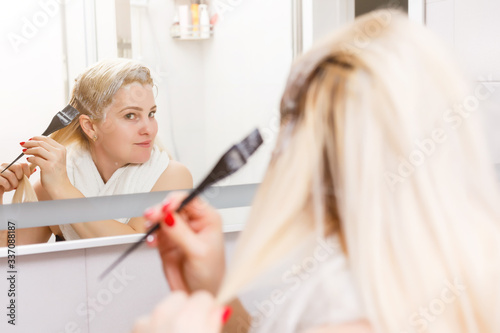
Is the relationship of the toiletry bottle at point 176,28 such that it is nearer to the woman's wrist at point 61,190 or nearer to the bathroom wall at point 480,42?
the woman's wrist at point 61,190

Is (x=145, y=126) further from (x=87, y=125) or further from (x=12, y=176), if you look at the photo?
(x=12, y=176)

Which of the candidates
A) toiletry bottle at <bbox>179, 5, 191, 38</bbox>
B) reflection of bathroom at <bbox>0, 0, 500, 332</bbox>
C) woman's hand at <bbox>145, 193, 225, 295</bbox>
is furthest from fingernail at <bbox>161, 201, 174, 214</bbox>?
toiletry bottle at <bbox>179, 5, 191, 38</bbox>

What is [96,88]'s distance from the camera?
1.20 metres

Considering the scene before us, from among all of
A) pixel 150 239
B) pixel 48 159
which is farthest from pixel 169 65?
pixel 150 239

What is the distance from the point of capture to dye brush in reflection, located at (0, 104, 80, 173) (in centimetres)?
116

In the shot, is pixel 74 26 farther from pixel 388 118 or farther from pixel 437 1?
pixel 437 1

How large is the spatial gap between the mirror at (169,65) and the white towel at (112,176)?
0.18ft

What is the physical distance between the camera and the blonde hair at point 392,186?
479 mm

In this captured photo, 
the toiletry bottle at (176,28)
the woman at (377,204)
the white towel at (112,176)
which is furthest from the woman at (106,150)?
the woman at (377,204)

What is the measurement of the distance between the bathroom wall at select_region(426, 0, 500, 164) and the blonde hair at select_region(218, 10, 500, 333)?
1080 millimetres

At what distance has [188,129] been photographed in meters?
1.31

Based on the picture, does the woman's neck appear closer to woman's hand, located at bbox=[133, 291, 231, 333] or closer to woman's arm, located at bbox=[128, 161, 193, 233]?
woman's arm, located at bbox=[128, 161, 193, 233]

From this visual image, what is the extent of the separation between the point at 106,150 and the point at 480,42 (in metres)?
1.09

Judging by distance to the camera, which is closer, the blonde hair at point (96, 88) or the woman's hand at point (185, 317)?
the woman's hand at point (185, 317)
